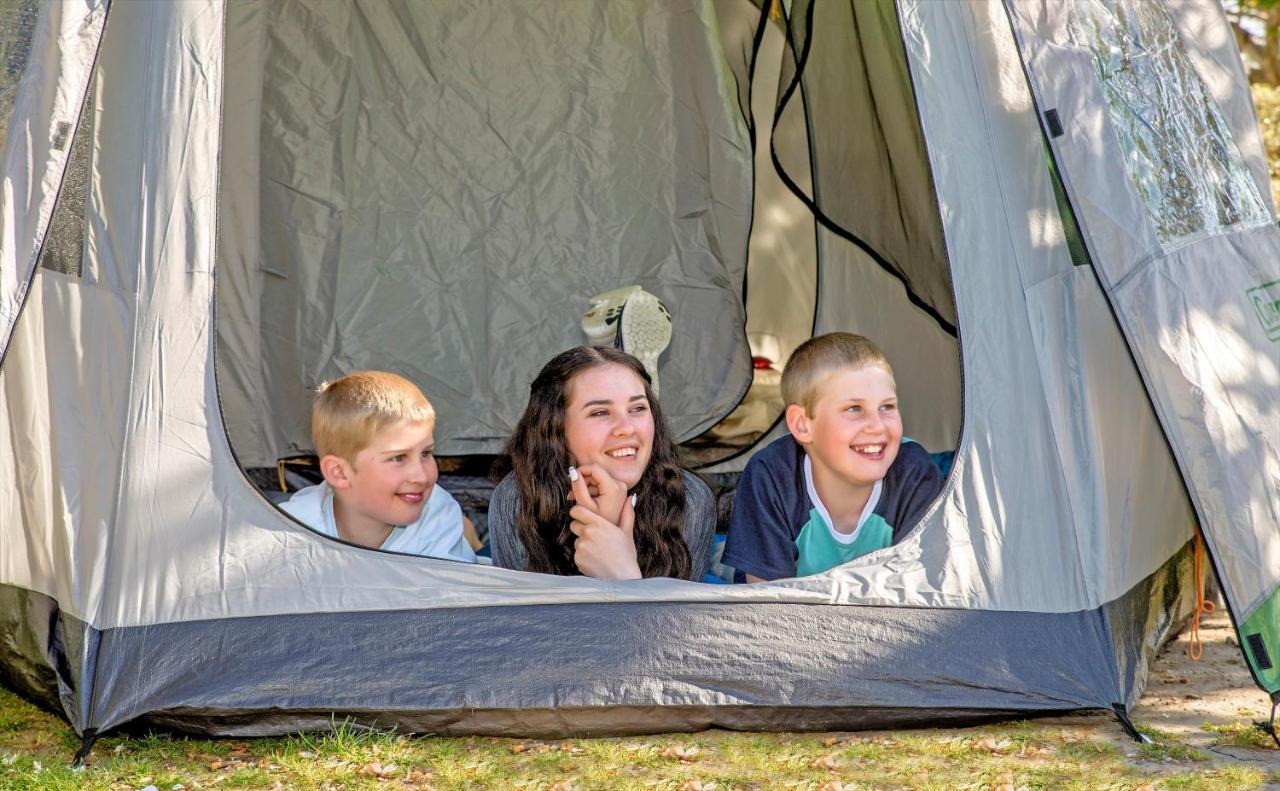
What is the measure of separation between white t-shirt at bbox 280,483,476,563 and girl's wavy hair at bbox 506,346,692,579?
18 cm

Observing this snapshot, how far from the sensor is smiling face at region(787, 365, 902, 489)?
2.75 metres

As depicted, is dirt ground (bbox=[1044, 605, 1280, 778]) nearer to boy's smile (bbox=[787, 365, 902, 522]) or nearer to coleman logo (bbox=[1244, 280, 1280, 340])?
boy's smile (bbox=[787, 365, 902, 522])

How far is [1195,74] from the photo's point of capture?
3143mm

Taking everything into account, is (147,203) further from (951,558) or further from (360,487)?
(951,558)

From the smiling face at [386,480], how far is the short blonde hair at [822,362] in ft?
2.56

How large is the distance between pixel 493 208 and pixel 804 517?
1552mm

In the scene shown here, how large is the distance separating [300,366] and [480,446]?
55 centimetres

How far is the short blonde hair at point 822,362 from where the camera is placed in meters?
2.82

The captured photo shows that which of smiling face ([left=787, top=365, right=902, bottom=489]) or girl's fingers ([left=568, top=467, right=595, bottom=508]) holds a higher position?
smiling face ([left=787, top=365, right=902, bottom=489])

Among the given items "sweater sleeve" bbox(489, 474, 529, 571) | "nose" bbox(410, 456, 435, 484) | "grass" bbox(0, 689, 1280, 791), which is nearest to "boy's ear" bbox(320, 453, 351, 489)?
"nose" bbox(410, 456, 435, 484)

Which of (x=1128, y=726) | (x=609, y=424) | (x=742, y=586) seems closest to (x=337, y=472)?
(x=609, y=424)

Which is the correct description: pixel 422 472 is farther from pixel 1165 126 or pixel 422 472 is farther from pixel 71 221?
pixel 1165 126

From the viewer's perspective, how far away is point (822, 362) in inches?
111

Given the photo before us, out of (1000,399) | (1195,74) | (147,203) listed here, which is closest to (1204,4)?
(1195,74)
